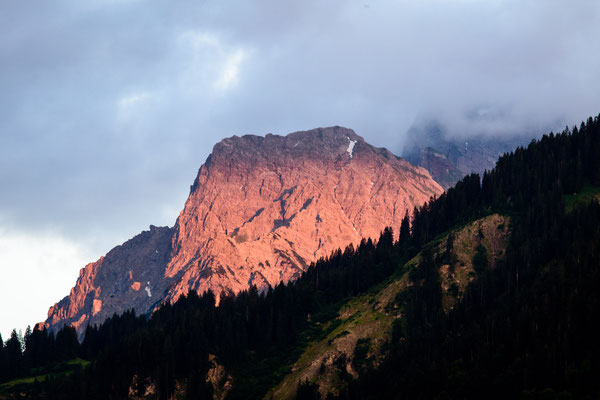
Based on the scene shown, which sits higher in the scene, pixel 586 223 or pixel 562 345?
pixel 586 223

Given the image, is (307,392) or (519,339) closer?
(519,339)

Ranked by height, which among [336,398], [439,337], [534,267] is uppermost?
[534,267]

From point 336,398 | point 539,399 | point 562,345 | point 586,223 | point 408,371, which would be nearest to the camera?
point 539,399

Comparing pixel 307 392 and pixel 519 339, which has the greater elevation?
pixel 519 339

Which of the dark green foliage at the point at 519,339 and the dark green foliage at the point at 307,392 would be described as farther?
the dark green foliage at the point at 307,392

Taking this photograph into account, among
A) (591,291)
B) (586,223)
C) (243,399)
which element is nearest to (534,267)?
(586,223)

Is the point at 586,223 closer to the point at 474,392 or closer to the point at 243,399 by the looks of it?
the point at 474,392

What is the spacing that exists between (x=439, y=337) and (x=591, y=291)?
4493 cm

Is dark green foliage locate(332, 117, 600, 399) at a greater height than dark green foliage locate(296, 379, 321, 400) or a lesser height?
greater

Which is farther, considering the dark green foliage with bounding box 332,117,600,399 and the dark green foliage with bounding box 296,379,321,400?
the dark green foliage with bounding box 296,379,321,400

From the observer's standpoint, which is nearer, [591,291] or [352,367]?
[591,291]

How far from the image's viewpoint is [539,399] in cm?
13250

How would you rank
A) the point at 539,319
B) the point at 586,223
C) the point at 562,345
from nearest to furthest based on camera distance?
the point at 562,345
the point at 539,319
the point at 586,223

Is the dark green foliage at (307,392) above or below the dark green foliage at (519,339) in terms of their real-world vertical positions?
below
